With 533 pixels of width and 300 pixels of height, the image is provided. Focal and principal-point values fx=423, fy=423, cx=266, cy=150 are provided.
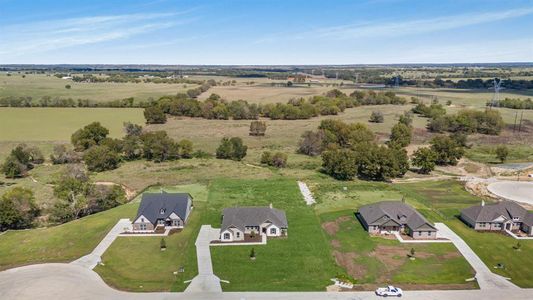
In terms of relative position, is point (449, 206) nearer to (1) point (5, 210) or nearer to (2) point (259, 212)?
(2) point (259, 212)

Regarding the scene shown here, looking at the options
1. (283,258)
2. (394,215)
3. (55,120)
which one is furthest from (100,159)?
(55,120)

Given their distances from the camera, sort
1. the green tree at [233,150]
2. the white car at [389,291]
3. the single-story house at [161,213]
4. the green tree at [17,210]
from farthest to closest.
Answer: the green tree at [233,150] < the green tree at [17,210] < the single-story house at [161,213] < the white car at [389,291]

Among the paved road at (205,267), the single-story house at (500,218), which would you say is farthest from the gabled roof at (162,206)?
the single-story house at (500,218)

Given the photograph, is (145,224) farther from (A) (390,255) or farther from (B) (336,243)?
(A) (390,255)

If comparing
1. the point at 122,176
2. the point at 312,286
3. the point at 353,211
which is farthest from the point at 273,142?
the point at 312,286

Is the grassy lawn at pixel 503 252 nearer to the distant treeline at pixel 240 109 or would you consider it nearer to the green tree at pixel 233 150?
the green tree at pixel 233 150

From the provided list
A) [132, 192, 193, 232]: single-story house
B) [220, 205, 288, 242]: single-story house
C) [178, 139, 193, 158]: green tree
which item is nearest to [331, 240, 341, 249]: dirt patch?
[220, 205, 288, 242]: single-story house
